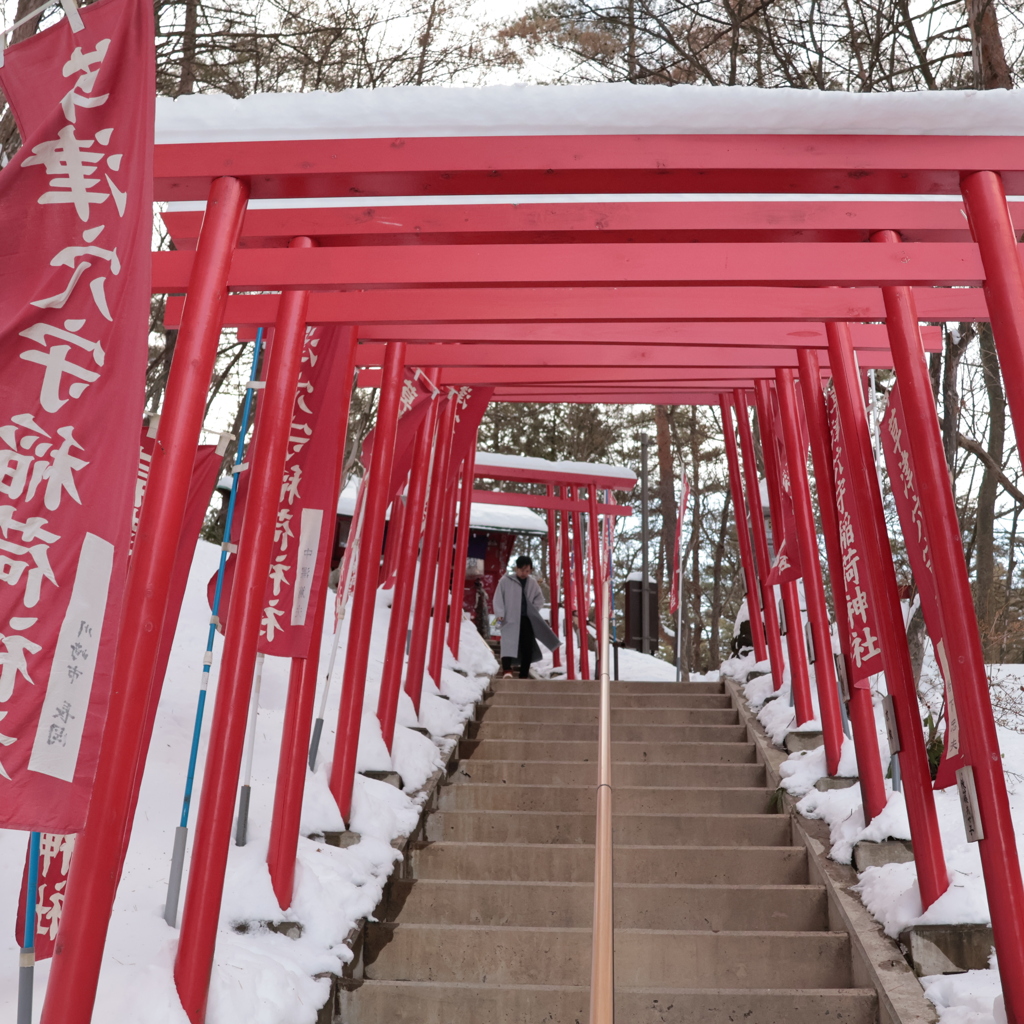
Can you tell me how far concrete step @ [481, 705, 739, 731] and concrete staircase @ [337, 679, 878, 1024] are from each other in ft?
3.50

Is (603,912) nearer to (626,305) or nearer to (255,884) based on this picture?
(255,884)

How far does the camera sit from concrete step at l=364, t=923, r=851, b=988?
16.9ft

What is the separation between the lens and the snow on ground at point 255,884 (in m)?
4.18

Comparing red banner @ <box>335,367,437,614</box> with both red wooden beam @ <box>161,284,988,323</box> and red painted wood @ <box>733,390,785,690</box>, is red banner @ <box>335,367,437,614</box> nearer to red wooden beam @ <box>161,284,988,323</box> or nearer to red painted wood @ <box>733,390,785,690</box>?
red wooden beam @ <box>161,284,988,323</box>

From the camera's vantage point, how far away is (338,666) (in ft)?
32.8

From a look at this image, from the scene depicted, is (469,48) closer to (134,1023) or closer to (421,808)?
(421,808)

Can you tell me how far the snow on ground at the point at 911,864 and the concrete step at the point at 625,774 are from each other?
0.43m

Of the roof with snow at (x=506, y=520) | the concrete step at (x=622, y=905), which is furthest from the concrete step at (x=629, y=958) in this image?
the roof with snow at (x=506, y=520)

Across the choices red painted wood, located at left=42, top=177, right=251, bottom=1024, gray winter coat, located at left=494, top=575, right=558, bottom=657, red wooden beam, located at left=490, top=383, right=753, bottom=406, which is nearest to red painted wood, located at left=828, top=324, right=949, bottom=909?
red painted wood, located at left=42, top=177, right=251, bottom=1024

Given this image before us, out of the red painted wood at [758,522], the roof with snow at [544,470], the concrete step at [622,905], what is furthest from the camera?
the roof with snow at [544,470]

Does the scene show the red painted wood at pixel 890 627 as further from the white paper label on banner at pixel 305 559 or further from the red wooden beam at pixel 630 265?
the white paper label on banner at pixel 305 559

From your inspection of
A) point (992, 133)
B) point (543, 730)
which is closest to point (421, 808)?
point (543, 730)

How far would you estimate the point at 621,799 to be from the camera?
7.50 metres

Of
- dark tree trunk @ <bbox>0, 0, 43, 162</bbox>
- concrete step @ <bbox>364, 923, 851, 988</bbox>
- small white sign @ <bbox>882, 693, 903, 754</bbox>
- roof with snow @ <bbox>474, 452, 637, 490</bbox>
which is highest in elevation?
roof with snow @ <bbox>474, 452, 637, 490</bbox>
